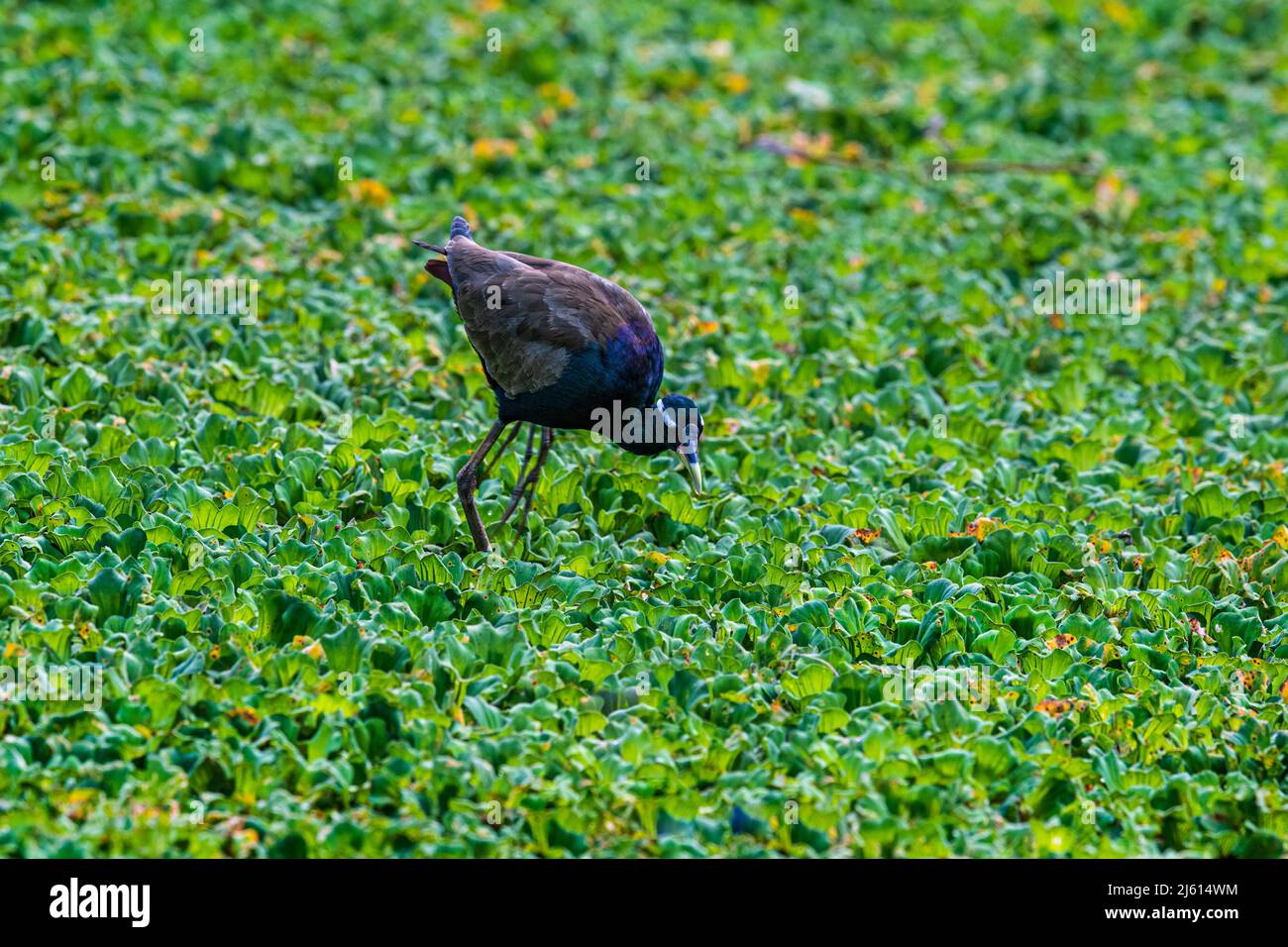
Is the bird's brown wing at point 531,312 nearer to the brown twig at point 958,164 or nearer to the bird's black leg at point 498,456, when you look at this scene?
the bird's black leg at point 498,456

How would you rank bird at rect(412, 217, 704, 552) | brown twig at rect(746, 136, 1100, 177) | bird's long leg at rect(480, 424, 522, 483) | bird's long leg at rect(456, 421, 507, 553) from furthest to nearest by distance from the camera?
brown twig at rect(746, 136, 1100, 177) → bird's long leg at rect(480, 424, 522, 483) → bird's long leg at rect(456, 421, 507, 553) → bird at rect(412, 217, 704, 552)

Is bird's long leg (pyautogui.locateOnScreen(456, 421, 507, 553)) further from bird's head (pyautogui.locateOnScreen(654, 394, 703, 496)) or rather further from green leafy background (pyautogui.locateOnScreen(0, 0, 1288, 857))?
bird's head (pyautogui.locateOnScreen(654, 394, 703, 496))

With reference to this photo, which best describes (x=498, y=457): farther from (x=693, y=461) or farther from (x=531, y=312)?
(x=693, y=461)

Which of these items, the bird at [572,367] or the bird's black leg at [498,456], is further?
the bird's black leg at [498,456]

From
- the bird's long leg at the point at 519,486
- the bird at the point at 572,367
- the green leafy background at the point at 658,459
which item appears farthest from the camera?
the bird's long leg at the point at 519,486

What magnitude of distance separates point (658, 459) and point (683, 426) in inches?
40.0

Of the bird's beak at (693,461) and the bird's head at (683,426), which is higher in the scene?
the bird's head at (683,426)

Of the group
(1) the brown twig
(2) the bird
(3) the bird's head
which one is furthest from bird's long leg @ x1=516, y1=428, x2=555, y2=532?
(1) the brown twig

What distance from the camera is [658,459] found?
7.12 meters

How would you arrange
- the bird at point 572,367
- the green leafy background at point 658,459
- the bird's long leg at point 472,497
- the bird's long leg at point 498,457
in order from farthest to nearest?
1. the bird's long leg at point 498,457
2. the bird's long leg at point 472,497
3. the bird at point 572,367
4. the green leafy background at point 658,459

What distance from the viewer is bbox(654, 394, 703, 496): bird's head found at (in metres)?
6.08

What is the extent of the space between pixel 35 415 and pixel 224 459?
31.4 inches

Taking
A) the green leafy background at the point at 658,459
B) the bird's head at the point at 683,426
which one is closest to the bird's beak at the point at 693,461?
the bird's head at the point at 683,426

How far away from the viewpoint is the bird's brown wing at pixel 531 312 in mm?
6020
